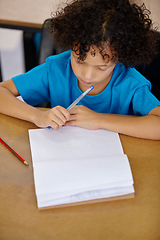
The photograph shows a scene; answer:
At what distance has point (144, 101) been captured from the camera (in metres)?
0.93

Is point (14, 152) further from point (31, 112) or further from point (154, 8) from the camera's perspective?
point (154, 8)

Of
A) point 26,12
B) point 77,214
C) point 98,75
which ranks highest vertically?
point 26,12

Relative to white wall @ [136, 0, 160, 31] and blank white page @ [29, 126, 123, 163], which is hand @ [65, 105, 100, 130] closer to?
blank white page @ [29, 126, 123, 163]

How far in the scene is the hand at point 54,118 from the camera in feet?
2.52

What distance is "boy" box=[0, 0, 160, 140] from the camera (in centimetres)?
77

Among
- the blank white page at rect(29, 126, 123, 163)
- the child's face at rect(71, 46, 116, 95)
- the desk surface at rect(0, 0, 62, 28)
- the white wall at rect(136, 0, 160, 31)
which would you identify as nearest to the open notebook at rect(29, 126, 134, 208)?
the blank white page at rect(29, 126, 123, 163)

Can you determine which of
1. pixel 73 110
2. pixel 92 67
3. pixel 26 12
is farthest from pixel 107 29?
pixel 26 12

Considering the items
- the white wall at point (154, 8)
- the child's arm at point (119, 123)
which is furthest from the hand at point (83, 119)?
the white wall at point (154, 8)

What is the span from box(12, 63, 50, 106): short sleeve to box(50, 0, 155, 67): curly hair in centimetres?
16

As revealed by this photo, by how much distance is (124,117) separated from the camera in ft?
2.77

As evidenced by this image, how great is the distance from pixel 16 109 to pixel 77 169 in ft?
1.05

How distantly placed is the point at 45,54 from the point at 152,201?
0.77m

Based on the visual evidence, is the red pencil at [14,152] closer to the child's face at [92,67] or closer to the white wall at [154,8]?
the child's face at [92,67]

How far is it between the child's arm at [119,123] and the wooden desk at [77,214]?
12cm
